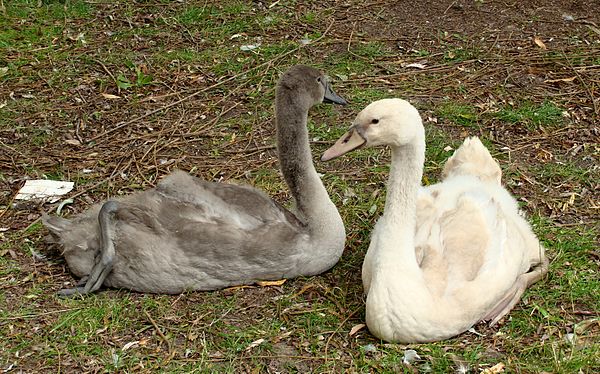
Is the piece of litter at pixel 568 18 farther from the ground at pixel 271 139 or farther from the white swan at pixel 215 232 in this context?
the white swan at pixel 215 232

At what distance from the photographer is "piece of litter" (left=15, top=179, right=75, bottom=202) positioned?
20.2ft

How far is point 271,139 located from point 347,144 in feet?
7.42

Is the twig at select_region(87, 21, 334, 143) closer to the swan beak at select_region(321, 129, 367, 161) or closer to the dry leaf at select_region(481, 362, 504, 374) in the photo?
the swan beak at select_region(321, 129, 367, 161)

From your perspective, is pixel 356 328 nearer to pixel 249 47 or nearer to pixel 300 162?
pixel 300 162

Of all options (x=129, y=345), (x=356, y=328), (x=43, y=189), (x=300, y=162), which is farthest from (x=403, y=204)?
(x=43, y=189)

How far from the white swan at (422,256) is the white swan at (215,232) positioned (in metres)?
0.44

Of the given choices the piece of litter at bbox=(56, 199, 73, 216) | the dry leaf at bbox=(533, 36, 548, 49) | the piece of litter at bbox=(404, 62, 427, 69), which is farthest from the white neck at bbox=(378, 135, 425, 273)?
the dry leaf at bbox=(533, 36, 548, 49)

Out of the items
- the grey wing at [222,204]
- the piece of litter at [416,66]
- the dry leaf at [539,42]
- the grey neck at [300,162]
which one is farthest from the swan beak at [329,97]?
the dry leaf at [539,42]

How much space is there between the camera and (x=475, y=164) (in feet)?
A: 18.4

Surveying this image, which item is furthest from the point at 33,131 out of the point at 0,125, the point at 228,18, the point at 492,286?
the point at 492,286

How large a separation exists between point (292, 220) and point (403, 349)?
109cm

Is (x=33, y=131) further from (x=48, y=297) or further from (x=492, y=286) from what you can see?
(x=492, y=286)

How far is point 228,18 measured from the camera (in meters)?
8.82

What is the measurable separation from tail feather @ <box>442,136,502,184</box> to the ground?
502 mm
